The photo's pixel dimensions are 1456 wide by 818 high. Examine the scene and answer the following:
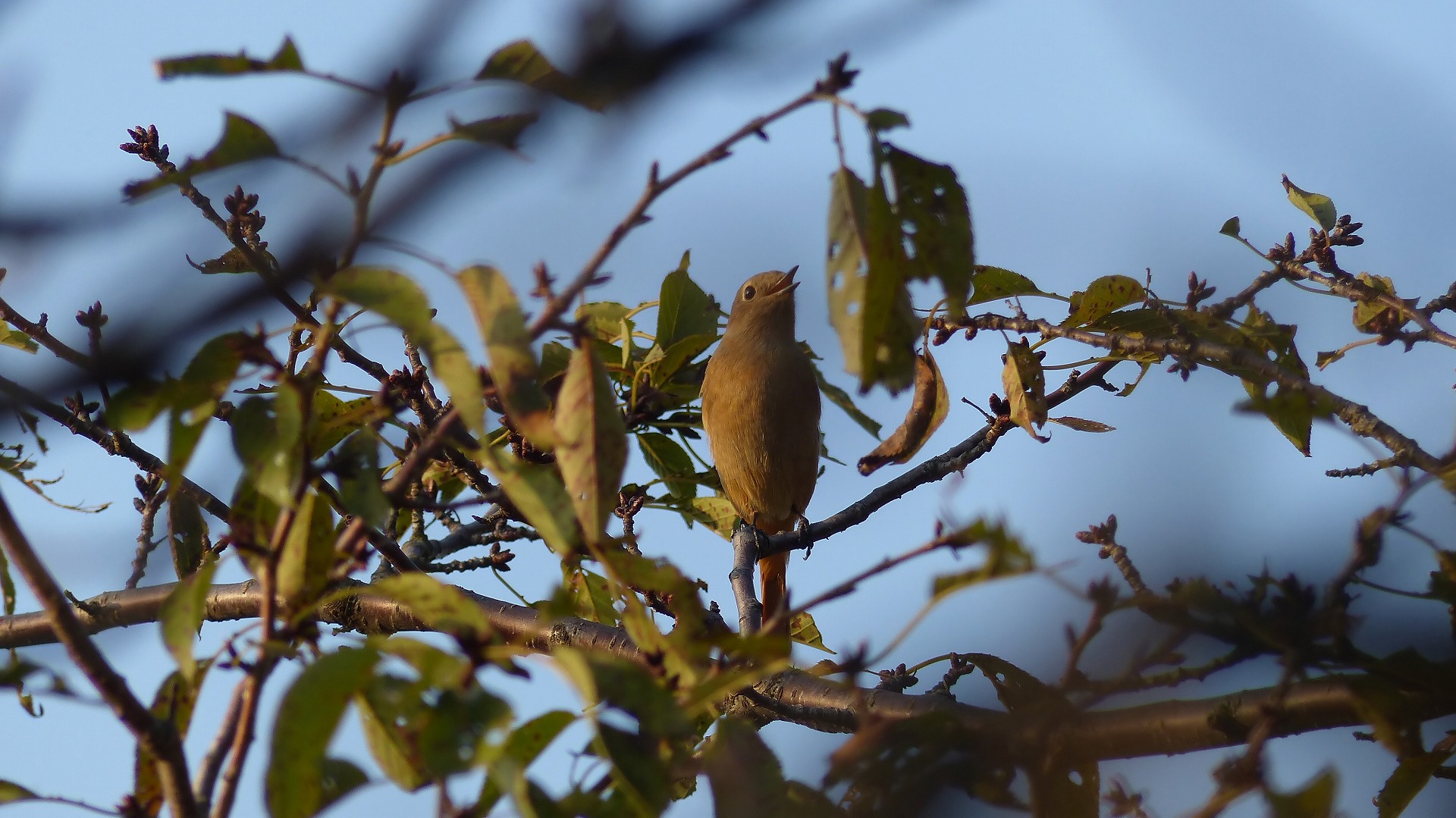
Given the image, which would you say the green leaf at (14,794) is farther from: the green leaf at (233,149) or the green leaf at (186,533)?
the green leaf at (186,533)

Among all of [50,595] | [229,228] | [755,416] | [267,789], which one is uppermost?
[755,416]

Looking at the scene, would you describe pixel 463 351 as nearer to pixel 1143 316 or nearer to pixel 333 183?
pixel 333 183

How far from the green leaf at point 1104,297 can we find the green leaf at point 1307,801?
5.96 ft

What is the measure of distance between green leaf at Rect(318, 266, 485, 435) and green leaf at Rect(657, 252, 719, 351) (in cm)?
234

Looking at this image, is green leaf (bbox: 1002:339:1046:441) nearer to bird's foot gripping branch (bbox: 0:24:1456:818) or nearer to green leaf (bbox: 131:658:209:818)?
bird's foot gripping branch (bbox: 0:24:1456:818)

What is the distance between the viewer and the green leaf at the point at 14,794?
5.10 feet

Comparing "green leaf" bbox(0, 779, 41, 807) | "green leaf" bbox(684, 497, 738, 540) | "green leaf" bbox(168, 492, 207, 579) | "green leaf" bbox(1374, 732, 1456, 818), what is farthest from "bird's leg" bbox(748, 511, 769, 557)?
"green leaf" bbox(0, 779, 41, 807)

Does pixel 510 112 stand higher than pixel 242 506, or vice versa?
pixel 510 112

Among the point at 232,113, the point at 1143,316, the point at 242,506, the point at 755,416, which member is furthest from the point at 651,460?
the point at 232,113

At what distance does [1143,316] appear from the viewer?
2986 mm

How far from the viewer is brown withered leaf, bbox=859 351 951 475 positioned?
9.30 feet

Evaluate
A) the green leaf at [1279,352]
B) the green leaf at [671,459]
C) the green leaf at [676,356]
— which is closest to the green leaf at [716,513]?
the green leaf at [671,459]

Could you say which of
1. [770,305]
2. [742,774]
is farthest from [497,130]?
[770,305]

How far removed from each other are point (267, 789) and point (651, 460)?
305cm
